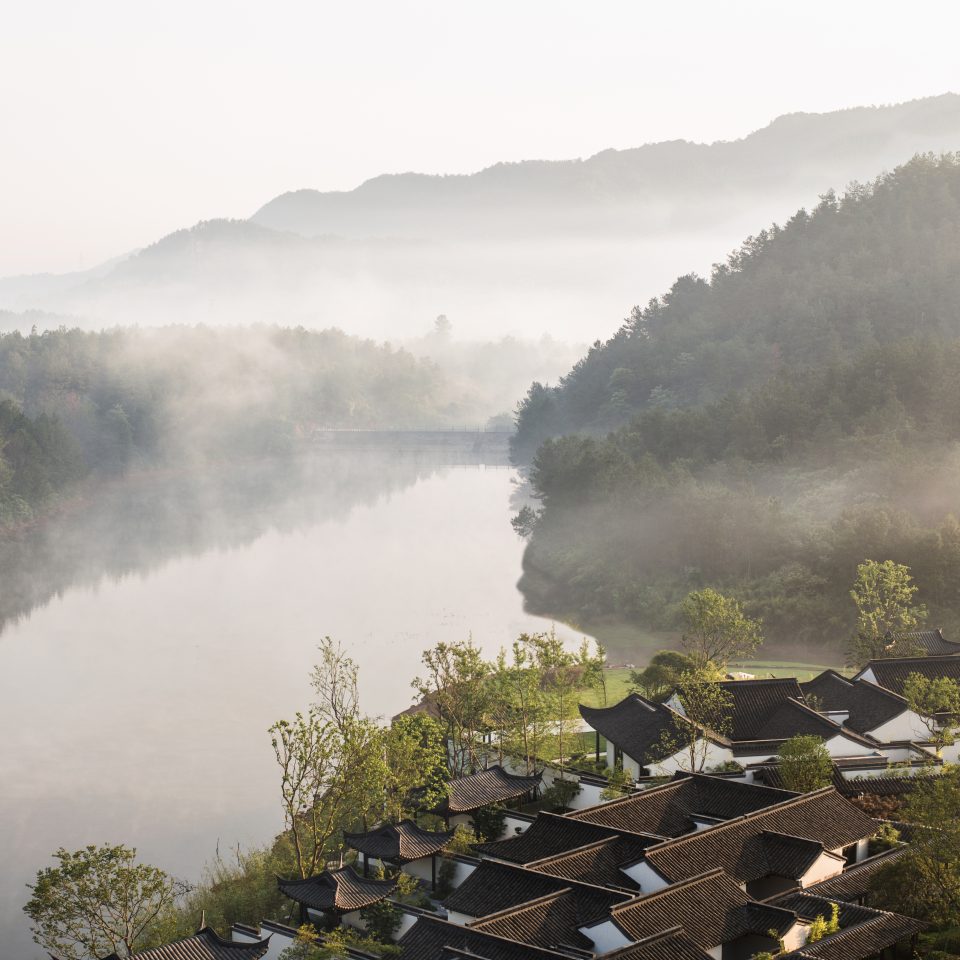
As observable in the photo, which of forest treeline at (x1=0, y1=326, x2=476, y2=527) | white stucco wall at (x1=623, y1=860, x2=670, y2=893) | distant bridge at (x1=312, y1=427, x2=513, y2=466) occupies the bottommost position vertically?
distant bridge at (x1=312, y1=427, x2=513, y2=466)

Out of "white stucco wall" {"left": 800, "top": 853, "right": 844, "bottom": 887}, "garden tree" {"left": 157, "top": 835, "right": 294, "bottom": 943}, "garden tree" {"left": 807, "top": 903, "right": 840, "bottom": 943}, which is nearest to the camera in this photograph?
"garden tree" {"left": 807, "top": 903, "right": 840, "bottom": 943}

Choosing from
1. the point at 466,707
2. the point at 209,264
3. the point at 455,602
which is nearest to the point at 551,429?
the point at 455,602

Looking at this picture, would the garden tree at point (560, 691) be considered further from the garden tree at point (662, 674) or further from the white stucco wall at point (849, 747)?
the white stucco wall at point (849, 747)

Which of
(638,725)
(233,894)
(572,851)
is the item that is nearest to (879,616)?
(638,725)

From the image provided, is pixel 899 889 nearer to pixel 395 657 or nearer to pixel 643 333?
pixel 395 657

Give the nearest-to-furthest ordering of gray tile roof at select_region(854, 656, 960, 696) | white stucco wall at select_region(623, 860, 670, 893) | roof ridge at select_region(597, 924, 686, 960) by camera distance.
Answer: roof ridge at select_region(597, 924, 686, 960)
white stucco wall at select_region(623, 860, 670, 893)
gray tile roof at select_region(854, 656, 960, 696)

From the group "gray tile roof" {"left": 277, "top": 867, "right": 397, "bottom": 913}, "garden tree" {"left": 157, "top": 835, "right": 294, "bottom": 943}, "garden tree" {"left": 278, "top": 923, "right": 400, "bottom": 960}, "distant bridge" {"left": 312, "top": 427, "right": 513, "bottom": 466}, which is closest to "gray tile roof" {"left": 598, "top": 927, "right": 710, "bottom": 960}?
"garden tree" {"left": 278, "top": 923, "right": 400, "bottom": 960}

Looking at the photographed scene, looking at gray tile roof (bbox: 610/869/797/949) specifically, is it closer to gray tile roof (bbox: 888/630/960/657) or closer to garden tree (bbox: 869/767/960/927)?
garden tree (bbox: 869/767/960/927)
